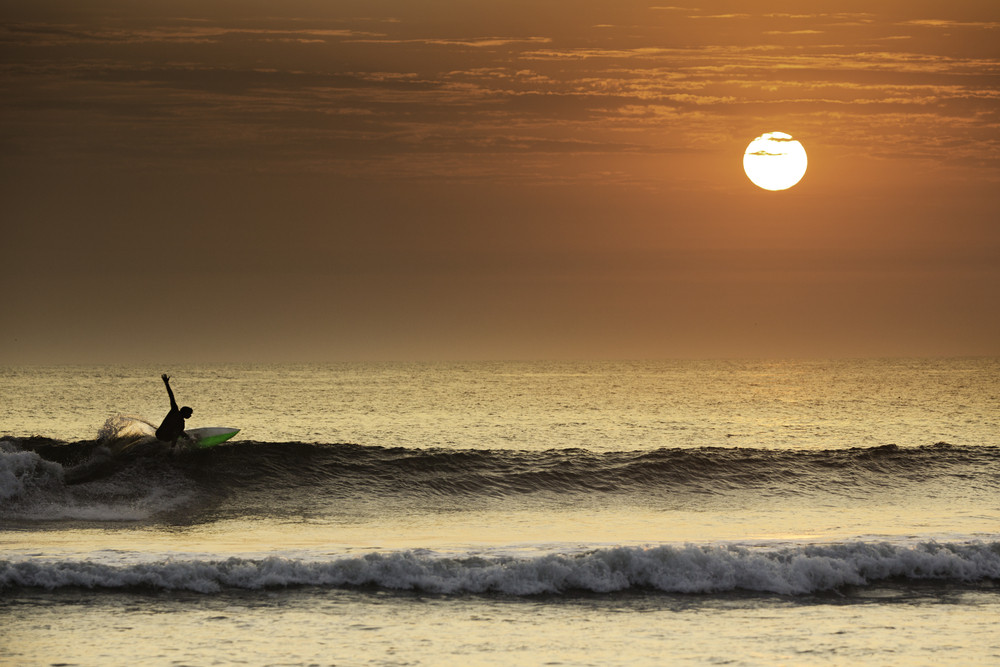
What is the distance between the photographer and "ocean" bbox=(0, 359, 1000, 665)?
1071 cm

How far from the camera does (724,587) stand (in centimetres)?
1348

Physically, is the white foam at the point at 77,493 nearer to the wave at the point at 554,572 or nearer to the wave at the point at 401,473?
the wave at the point at 401,473

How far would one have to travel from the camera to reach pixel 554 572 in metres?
13.6

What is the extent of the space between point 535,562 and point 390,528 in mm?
5956

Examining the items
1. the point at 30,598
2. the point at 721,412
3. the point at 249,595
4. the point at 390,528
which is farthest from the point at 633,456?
the point at 721,412

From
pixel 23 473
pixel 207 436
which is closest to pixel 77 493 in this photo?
pixel 23 473

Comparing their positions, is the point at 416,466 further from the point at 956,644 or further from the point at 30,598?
the point at 956,644

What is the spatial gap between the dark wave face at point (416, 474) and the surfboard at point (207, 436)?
246 millimetres

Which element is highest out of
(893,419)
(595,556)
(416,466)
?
(893,419)

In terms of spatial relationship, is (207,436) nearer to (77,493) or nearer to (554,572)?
(77,493)

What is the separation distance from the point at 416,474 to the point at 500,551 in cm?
962

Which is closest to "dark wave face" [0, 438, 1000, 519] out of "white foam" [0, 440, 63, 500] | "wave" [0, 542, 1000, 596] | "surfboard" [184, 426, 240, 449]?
"white foam" [0, 440, 63, 500]

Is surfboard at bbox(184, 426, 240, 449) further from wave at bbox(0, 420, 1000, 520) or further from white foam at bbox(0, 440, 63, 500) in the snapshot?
white foam at bbox(0, 440, 63, 500)

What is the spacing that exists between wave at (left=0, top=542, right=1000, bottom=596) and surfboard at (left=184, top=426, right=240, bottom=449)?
444 inches
